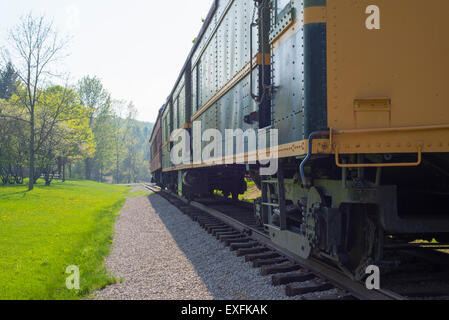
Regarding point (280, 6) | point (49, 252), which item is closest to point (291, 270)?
point (280, 6)

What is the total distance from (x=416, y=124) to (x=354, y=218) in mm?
1125

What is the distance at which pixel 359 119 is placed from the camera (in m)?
3.48

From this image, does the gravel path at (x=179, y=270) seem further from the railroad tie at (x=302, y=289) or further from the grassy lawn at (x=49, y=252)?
the grassy lawn at (x=49, y=252)

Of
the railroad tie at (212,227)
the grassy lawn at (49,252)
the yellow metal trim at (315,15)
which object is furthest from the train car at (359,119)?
the railroad tie at (212,227)

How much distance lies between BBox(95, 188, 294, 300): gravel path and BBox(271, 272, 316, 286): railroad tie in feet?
0.30

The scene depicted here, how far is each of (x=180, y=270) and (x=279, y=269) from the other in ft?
4.95

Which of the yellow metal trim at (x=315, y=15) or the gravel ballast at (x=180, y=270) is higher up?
the yellow metal trim at (x=315, y=15)

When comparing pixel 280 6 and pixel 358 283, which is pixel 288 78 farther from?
pixel 358 283

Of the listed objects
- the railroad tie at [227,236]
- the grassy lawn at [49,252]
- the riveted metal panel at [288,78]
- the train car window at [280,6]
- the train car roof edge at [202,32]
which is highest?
the train car roof edge at [202,32]

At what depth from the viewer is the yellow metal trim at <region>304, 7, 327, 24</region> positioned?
369 cm

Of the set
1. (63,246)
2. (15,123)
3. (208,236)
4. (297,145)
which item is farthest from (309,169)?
(15,123)

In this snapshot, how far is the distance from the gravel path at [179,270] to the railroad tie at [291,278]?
3.6 inches

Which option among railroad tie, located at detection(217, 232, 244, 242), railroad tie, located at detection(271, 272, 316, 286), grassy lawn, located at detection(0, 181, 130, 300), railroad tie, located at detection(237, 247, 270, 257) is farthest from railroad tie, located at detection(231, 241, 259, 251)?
grassy lawn, located at detection(0, 181, 130, 300)

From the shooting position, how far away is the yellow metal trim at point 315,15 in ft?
12.1
